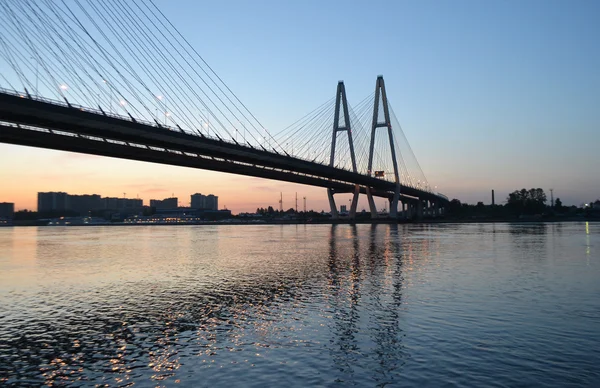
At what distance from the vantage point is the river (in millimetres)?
9805

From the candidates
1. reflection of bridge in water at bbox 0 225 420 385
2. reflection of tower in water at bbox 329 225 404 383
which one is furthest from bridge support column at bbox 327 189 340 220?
reflection of bridge in water at bbox 0 225 420 385

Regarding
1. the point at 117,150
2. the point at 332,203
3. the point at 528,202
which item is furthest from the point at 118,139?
the point at 528,202

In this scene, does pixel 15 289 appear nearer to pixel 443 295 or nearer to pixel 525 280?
pixel 443 295

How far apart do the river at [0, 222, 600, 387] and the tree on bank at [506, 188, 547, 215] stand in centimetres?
15710

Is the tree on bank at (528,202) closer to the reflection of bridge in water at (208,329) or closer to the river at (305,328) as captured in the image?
the river at (305,328)

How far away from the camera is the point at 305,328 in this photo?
13570 millimetres

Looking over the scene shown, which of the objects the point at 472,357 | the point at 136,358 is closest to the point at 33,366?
the point at 136,358

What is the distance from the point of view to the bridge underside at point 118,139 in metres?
35.2

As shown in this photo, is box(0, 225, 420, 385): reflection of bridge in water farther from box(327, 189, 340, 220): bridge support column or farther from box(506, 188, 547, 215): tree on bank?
box(506, 188, 547, 215): tree on bank

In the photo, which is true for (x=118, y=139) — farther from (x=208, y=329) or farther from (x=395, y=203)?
(x=395, y=203)

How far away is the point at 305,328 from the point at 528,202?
7056 inches

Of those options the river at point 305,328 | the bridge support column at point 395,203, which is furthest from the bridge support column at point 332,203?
the river at point 305,328

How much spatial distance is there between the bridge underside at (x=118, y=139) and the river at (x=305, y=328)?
14.4m

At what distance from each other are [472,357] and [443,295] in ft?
25.9
